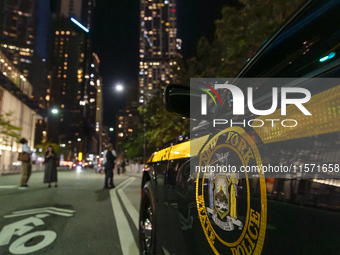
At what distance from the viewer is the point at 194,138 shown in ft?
6.55

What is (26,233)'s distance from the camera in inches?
163

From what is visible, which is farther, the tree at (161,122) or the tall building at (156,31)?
the tall building at (156,31)

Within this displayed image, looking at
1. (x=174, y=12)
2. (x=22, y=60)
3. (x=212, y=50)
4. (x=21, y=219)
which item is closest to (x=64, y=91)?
(x=22, y=60)

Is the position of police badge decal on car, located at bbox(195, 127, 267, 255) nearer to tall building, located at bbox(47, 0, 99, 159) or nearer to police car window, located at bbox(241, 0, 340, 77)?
police car window, located at bbox(241, 0, 340, 77)

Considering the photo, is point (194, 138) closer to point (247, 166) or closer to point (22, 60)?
point (247, 166)

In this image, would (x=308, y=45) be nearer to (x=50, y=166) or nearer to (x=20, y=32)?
(x=50, y=166)

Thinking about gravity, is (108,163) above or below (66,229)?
above

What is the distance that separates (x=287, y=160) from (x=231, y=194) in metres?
0.40

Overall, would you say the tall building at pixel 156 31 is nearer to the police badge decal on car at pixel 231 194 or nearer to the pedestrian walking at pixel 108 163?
the pedestrian walking at pixel 108 163

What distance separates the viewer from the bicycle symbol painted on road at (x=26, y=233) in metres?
3.50

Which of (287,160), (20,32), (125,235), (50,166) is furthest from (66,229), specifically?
(20,32)

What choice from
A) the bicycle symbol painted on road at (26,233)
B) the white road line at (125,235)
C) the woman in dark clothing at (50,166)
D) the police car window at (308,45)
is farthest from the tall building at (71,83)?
the police car window at (308,45)

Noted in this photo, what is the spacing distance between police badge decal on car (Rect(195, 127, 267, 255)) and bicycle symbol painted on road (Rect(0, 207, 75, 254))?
2.76 meters

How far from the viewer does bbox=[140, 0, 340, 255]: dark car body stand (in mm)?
914
